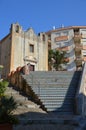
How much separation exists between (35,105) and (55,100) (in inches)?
50.1

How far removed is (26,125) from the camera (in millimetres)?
10672

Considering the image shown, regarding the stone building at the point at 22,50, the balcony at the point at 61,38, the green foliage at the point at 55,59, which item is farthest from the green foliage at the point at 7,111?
the balcony at the point at 61,38

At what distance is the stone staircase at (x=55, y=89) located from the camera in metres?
15.5

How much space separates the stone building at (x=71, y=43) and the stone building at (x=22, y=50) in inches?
737

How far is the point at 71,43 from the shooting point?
58.2 metres

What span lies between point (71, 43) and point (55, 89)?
1613 inches

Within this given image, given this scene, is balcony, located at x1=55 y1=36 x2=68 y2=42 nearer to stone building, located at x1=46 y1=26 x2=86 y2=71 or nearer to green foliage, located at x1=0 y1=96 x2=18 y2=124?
stone building, located at x1=46 y1=26 x2=86 y2=71

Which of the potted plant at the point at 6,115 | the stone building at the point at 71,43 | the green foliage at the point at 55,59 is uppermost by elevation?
the stone building at the point at 71,43

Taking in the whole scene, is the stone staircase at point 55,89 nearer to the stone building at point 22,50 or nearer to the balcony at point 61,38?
the stone building at point 22,50

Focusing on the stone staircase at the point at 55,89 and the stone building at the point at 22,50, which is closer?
the stone staircase at the point at 55,89

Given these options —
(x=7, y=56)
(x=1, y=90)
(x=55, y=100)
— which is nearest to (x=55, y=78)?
(x=55, y=100)

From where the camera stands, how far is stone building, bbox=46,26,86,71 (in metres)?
55.9

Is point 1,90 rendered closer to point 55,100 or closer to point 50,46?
point 55,100

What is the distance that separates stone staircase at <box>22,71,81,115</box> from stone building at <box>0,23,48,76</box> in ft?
40.4
